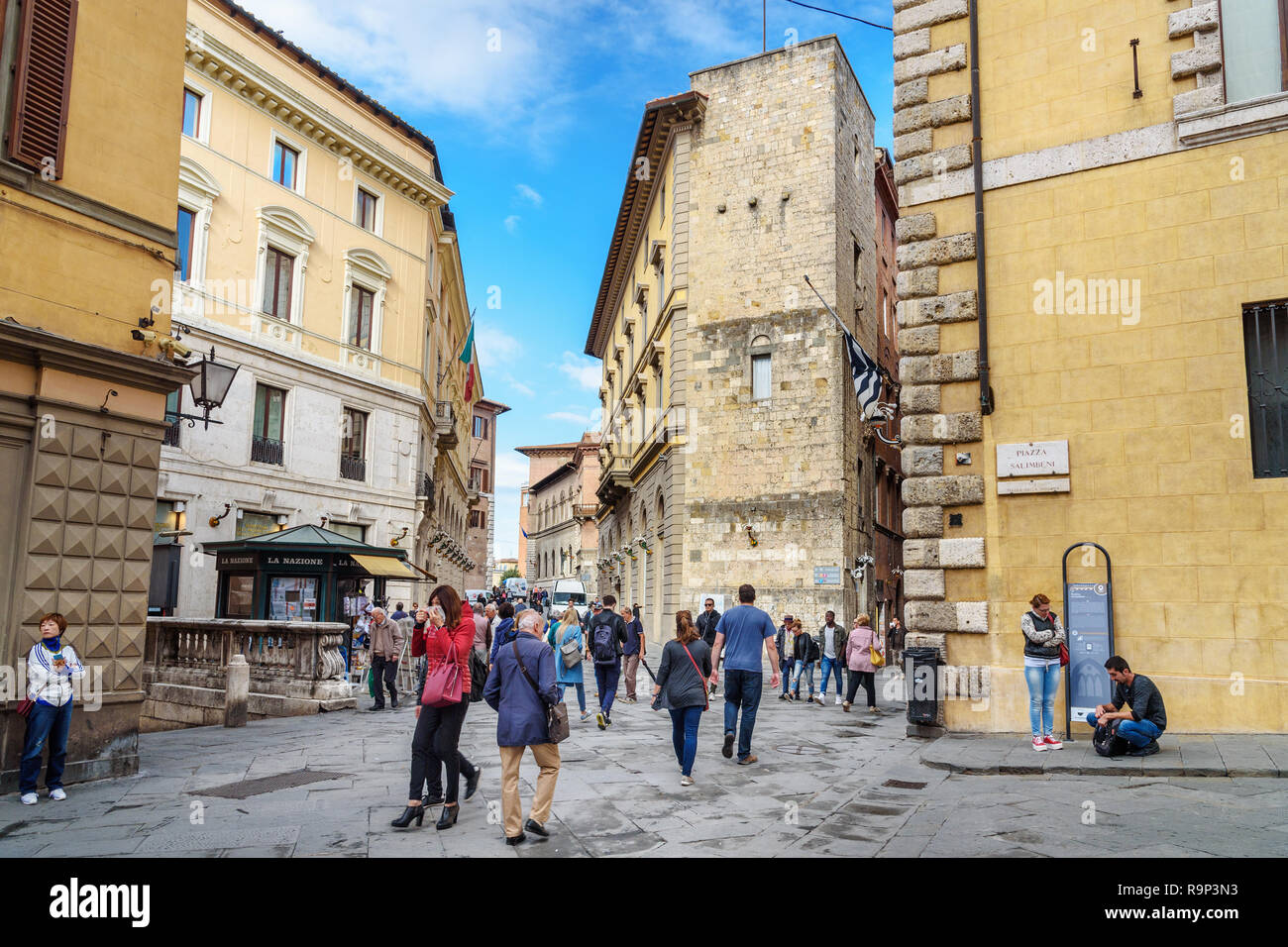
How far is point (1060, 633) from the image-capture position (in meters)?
9.30

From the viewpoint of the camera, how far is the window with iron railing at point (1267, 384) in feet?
30.6

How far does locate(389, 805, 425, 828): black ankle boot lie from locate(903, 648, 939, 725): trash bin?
5931mm

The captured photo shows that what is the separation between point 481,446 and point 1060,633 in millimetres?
74134

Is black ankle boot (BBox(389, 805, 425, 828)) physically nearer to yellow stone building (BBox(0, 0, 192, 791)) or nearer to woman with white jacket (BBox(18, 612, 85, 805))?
woman with white jacket (BBox(18, 612, 85, 805))

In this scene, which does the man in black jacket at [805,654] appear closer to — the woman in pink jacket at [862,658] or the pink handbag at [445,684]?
the woman in pink jacket at [862,658]

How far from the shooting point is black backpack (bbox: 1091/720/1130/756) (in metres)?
8.61

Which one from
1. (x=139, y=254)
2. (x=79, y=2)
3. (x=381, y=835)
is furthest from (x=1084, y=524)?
(x=79, y=2)

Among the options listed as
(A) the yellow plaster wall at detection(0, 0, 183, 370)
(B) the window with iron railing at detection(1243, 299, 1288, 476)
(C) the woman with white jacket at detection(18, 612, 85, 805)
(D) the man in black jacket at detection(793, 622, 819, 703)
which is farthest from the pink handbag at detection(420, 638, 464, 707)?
(D) the man in black jacket at detection(793, 622, 819, 703)

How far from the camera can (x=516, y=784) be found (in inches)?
252

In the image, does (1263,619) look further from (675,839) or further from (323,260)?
(323,260)

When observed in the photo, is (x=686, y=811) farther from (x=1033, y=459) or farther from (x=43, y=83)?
(x=43, y=83)

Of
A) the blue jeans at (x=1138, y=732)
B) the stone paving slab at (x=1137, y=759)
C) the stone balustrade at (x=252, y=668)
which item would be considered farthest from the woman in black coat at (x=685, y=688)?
the stone balustrade at (x=252, y=668)

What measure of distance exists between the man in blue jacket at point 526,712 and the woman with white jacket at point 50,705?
4.22m

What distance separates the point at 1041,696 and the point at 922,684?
5.25ft
